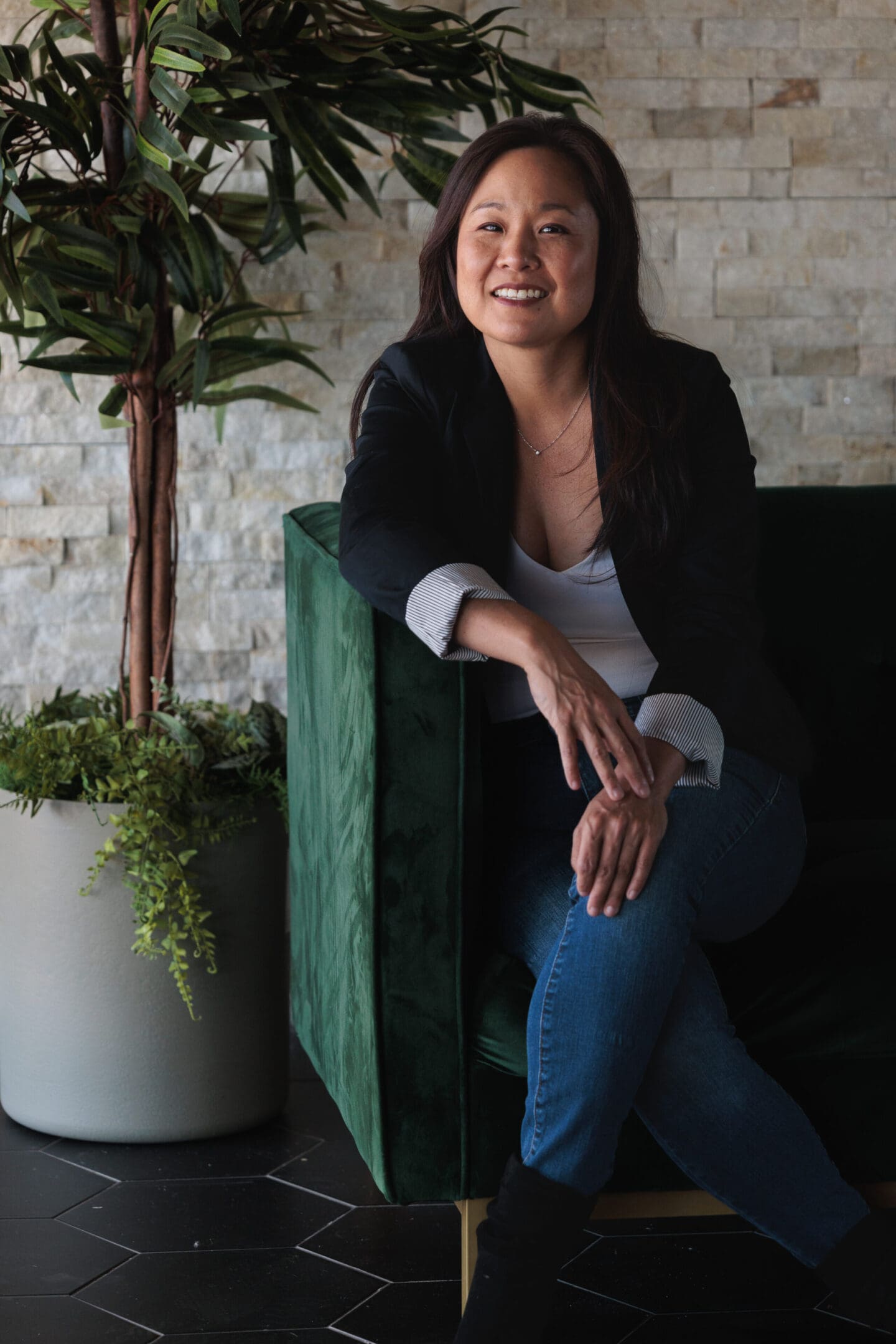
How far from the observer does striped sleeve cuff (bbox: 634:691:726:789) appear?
1282 millimetres

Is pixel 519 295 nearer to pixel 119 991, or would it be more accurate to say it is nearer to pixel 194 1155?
pixel 119 991

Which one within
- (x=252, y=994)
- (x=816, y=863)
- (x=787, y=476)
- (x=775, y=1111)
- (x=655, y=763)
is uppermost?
(x=787, y=476)

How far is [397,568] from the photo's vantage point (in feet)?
4.15

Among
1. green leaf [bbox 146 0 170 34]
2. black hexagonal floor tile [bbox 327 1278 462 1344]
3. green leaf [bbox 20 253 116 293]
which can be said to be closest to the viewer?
black hexagonal floor tile [bbox 327 1278 462 1344]

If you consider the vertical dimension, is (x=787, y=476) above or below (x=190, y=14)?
below

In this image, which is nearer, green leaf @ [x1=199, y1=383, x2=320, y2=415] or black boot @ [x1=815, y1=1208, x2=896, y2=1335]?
black boot @ [x1=815, y1=1208, x2=896, y2=1335]

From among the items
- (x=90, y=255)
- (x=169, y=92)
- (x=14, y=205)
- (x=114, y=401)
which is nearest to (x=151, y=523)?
(x=114, y=401)

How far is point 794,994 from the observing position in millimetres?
1299

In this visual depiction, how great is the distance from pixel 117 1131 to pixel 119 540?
3.24 feet

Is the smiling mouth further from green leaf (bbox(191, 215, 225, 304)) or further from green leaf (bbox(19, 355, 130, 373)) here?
green leaf (bbox(19, 355, 130, 373))

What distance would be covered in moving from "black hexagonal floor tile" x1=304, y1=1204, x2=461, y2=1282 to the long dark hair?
0.82 metres

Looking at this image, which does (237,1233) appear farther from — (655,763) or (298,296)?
(298,296)

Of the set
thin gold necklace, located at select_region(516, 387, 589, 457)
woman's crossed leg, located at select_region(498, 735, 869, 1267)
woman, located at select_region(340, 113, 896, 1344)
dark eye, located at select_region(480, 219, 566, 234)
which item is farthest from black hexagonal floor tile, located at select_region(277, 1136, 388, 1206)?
dark eye, located at select_region(480, 219, 566, 234)

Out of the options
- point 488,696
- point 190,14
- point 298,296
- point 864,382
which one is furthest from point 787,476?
point 190,14
